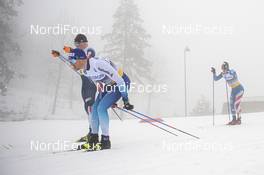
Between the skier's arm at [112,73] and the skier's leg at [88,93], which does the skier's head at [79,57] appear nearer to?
the skier's arm at [112,73]

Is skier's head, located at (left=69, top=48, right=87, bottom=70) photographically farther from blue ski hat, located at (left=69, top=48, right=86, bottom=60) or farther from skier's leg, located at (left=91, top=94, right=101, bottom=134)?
skier's leg, located at (left=91, top=94, right=101, bottom=134)

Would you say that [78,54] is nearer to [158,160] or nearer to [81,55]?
[81,55]

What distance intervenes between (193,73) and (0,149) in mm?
100693

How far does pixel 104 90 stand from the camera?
21.3 feet

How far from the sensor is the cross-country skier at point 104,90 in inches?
239

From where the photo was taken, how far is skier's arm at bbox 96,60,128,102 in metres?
6.05

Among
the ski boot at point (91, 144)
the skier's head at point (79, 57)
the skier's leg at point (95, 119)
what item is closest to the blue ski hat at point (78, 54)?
the skier's head at point (79, 57)

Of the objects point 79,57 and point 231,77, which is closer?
point 79,57

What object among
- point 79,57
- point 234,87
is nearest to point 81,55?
point 79,57
